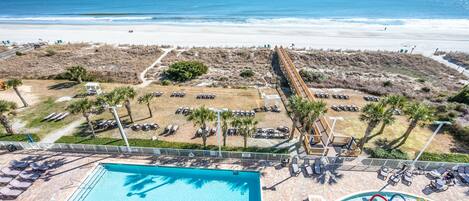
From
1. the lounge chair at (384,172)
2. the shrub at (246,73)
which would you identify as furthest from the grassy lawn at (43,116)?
the lounge chair at (384,172)

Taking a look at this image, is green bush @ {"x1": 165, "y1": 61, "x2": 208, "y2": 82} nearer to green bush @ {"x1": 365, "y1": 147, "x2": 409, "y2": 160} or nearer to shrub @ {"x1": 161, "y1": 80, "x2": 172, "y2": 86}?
shrub @ {"x1": 161, "y1": 80, "x2": 172, "y2": 86}

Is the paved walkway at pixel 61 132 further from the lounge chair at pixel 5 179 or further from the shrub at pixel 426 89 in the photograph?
the shrub at pixel 426 89

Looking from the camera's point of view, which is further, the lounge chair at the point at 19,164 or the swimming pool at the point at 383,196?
the lounge chair at the point at 19,164

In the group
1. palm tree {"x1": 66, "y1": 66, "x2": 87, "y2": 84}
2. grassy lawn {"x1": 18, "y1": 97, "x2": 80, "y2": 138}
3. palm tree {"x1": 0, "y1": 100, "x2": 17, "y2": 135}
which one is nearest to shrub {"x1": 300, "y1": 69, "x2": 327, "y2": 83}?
grassy lawn {"x1": 18, "y1": 97, "x2": 80, "y2": 138}

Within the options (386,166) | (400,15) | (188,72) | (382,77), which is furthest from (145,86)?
(400,15)

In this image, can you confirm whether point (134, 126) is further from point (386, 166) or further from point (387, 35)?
point (387, 35)
